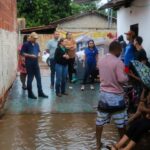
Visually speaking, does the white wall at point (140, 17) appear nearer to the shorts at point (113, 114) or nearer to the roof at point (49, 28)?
the shorts at point (113, 114)

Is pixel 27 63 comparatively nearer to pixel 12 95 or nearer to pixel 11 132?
pixel 12 95

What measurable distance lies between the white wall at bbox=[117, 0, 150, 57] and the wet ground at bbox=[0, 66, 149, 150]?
7.20 ft

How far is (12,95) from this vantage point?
1323 cm

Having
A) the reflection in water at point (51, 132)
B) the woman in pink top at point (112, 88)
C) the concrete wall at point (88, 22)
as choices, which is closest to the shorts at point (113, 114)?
the woman in pink top at point (112, 88)

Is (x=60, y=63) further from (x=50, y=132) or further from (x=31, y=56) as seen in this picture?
(x=50, y=132)

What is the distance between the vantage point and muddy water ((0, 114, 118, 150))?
7.61 metres

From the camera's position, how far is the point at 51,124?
30.7 feet

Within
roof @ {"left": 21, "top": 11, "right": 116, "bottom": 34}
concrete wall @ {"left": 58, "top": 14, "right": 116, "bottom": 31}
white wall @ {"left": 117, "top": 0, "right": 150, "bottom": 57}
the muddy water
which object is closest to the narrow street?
the muddy water

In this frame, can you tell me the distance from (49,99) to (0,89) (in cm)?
186

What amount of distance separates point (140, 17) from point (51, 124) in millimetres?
5396

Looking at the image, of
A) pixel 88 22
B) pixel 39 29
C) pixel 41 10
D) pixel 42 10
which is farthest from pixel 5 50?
pixel 42 10

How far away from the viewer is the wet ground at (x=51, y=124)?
7.74 meters

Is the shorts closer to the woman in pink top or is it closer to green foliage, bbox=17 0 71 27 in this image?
the woman in pink top

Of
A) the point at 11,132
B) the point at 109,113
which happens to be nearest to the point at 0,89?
the point at 11,132
